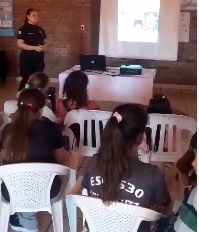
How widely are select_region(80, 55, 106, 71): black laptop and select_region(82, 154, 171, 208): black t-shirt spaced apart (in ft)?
12.2

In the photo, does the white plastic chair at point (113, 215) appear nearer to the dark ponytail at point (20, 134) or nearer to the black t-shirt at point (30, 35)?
the dark ponytail at point (20, 134)

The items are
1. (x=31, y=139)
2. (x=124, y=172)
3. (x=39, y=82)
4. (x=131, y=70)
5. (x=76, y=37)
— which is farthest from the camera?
(x=76, y=37)

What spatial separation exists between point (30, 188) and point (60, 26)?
563 centimetres

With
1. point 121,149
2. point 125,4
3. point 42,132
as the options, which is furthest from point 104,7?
point 121,149

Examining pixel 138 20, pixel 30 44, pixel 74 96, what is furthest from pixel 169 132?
pixel 138 20

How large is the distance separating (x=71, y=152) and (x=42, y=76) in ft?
3.45

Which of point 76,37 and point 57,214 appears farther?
point 76,37

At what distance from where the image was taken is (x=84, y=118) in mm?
2910

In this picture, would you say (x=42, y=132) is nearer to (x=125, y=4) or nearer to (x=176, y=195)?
(x=176, y=195)

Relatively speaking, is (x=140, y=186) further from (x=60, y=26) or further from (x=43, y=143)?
(x=60, y=26)

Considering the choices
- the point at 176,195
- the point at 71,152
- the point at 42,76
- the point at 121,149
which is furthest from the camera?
the point at 42,76

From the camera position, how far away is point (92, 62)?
18.1 ft

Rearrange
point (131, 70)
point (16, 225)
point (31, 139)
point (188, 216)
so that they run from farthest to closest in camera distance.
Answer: point (131, 70) < point (16, 225) < point (31, 139) < point (188, 216)

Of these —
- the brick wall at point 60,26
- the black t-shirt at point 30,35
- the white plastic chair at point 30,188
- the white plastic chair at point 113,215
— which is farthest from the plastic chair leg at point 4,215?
the brick wall at point 60,26
